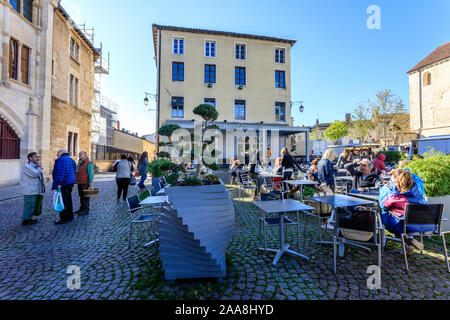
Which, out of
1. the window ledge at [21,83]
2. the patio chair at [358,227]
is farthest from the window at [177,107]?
the patio chair at [358,227]

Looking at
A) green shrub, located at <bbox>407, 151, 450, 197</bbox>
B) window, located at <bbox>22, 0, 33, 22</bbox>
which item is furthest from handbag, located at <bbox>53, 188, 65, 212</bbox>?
window, located at <bbox>22, 0, 33, 22</bbox>

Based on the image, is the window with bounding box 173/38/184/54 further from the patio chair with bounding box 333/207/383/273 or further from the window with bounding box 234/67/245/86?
the patio chair with bounding box 333/207/383/273

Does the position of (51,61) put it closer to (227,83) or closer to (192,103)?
(192,103)

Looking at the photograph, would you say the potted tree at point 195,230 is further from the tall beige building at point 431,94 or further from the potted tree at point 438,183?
the tall beige building at point 431,94

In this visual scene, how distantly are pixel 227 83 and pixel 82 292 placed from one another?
1981cm

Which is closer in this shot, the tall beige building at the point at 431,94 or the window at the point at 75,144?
the window at the point at 75,144

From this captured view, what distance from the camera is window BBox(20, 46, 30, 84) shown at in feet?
Result: 37.9

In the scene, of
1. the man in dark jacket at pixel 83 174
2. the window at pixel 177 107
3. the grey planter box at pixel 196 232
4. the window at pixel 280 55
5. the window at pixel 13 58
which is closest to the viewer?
the grey planter box at pixel 196 232

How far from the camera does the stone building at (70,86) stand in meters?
13.7

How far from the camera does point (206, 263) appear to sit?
107 inches

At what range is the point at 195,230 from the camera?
99.4 inches

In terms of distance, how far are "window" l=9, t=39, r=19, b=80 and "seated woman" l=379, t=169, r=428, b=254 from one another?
617 inches

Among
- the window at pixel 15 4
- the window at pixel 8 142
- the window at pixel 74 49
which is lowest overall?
the window at pixel 8 142

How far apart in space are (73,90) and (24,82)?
186 inches
